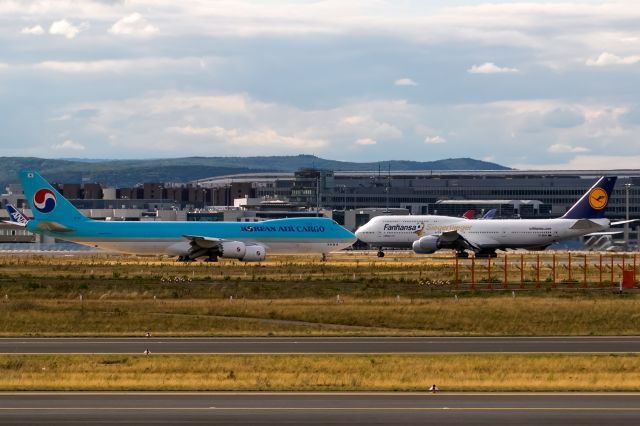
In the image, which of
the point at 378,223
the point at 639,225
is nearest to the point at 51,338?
the point at 378,223

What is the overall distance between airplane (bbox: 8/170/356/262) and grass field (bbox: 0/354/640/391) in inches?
2557

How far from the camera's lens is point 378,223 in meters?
119

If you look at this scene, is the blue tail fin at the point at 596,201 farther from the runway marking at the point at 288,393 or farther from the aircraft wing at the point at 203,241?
the runway marking at the point at 288,393

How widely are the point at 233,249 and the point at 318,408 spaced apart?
71326 mm

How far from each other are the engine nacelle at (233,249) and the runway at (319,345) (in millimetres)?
55806

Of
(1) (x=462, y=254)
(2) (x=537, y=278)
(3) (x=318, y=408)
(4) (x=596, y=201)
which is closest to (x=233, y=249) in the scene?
(1) (x=462, y=254)

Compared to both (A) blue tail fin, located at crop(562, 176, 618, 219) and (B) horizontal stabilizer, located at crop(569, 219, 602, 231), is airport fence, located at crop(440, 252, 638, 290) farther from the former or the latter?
(A) blue tail fin, located at crop(562, 176, 618, 219)

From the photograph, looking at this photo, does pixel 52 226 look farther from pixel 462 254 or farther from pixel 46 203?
pixel 462 254

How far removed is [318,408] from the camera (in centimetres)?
2358

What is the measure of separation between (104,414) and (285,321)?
2239 centimetres

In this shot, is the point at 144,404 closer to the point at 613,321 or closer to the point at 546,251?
the point at 613,321

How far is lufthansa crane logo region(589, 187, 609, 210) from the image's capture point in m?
111

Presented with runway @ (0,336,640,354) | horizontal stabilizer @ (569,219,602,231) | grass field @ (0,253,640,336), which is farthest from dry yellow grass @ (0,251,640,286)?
runway @ (0,336,640,354)

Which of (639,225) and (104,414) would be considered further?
(639,225)
